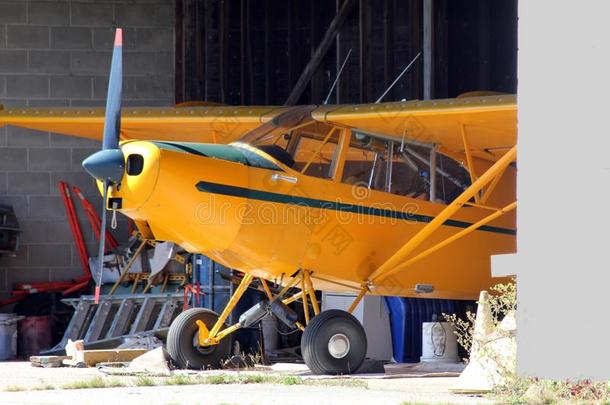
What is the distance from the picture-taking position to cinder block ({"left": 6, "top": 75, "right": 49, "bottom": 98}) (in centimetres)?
1493

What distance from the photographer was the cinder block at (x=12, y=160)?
14844mm

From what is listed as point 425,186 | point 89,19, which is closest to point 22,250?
point 89,19

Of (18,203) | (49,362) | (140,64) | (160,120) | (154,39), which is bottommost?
(49,362)

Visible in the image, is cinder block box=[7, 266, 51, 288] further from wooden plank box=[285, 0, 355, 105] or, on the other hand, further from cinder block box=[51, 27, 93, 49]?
wooden plank box=[285, 0, 355, 105]

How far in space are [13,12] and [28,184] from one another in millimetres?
2394

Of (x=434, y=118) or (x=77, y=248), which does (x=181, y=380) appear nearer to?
(x=434, y=118)

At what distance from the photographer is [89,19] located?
1515 cm

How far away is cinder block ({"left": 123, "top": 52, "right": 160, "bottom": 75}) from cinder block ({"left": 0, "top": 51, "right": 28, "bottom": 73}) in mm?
1352

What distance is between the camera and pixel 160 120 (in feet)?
37.1

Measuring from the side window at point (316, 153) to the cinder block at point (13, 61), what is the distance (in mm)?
6843

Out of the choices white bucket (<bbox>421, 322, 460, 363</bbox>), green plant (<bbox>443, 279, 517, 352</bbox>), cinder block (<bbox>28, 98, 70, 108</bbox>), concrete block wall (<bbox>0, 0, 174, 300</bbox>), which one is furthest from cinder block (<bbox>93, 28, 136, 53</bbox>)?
green plant (<bbox>443, 279, 517, 352</bbox>)

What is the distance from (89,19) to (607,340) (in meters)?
13.4

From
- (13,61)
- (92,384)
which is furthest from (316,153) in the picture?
(13,61)

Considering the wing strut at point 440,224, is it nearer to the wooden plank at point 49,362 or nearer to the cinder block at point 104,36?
the wooden plank at point 49,362
